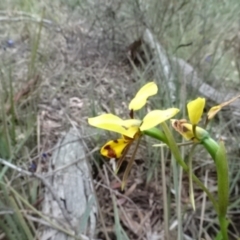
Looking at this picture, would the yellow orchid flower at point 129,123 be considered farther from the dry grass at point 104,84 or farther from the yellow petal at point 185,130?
the dry grass at point 104,84

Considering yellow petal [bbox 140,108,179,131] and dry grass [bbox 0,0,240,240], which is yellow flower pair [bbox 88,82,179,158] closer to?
yellow petal [bbox 140,108,179,131]

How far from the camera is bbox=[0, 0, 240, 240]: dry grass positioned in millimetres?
1436

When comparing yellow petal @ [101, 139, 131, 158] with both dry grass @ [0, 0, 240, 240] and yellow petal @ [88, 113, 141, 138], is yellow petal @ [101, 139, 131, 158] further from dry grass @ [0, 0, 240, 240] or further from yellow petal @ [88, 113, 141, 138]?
dry grass @ [0, 0, 240, 240]

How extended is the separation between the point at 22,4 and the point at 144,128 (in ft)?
7.57

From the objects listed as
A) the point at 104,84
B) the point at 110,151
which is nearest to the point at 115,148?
the point at 110,151

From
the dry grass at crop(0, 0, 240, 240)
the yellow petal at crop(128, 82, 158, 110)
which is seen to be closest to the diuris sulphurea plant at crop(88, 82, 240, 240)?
the yellow petal at crop(128, 82, 158, 110)

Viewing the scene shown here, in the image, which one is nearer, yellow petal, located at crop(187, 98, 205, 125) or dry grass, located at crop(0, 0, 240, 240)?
yellow petal, located at crop(187, 98, 205, 125)

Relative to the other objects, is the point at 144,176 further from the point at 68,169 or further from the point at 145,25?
the point at 145,25

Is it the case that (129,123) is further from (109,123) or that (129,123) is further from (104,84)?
(104,84)

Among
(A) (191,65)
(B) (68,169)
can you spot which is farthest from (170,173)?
(A) (191,65)

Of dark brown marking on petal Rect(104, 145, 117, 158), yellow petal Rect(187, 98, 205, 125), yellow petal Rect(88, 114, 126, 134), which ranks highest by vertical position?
yellow petal Rect(88, 114, 126, 134)

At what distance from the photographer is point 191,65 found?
2295mm

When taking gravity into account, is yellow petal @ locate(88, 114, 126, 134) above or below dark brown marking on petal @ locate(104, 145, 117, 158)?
above

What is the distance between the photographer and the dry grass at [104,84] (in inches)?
56.5
